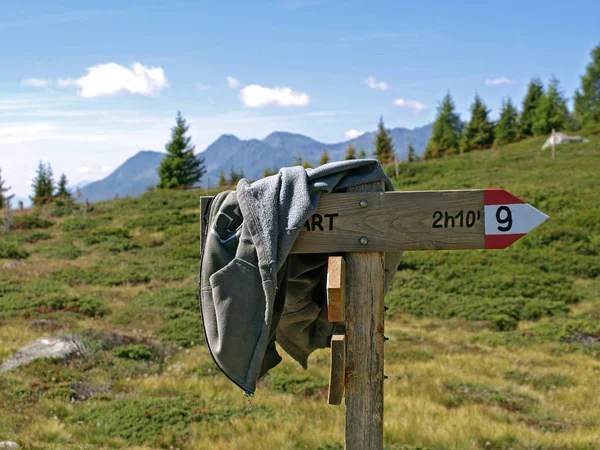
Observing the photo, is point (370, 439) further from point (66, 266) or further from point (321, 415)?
point (66, 266)

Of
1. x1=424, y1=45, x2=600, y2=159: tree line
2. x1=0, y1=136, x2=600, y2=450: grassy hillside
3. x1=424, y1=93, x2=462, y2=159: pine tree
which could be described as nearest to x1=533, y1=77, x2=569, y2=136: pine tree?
x1=424, y1=45, x2=600, y2=159: tree line

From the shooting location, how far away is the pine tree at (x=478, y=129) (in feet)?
172

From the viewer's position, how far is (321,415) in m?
6.16

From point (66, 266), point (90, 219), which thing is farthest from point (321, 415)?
point (90, 219)

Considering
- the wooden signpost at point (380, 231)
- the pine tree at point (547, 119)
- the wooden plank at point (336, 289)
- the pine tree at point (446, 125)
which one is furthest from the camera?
Answer: the pine tree at point (446, 125)

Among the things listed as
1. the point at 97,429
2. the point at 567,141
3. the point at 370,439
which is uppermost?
the point at 567,141

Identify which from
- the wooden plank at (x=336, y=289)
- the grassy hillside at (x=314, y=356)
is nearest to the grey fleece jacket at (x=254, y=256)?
the wooden plank at (x=336, y=289)

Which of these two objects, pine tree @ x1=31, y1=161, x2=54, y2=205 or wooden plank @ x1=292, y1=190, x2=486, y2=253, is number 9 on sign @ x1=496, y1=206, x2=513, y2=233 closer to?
wooden plank @ x1=292, y1=190, x2=486, y2=253

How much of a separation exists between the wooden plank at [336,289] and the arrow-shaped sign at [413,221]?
11 cm

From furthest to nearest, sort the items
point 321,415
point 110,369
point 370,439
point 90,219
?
point 90,219, point 110,369, point 321,415, point 370,439

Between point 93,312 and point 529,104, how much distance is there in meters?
50.1

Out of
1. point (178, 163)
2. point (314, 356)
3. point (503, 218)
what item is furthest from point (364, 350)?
point (178, 163)

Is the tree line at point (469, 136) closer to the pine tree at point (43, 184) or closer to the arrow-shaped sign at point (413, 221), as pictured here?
the pine tree at point (43, 184)

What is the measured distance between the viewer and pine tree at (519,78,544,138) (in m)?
52.8
